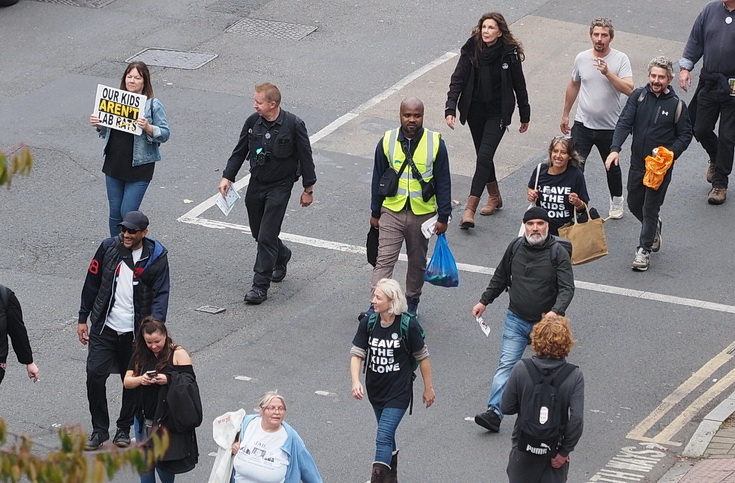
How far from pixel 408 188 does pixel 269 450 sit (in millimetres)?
3722

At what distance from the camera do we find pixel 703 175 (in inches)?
598

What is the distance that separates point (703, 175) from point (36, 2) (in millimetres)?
10358

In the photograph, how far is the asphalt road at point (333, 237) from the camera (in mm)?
10328

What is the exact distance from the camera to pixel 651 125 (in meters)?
12.7

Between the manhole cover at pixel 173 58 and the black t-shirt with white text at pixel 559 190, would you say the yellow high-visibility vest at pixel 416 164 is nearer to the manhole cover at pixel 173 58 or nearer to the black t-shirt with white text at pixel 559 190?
the black t-shirt with white text at pixel 559 190

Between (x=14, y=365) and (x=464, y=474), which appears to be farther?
(x=14, y=365)

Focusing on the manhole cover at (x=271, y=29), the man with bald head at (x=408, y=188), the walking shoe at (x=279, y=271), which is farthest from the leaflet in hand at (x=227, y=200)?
the manhole cover at (x=271, y=29)

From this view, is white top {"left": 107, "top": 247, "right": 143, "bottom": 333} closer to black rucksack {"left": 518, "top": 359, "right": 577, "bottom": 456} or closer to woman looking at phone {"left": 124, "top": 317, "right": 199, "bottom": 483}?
woman looking at phone {"left": 124, "top": 317, "right": 199, "bottom": 483}

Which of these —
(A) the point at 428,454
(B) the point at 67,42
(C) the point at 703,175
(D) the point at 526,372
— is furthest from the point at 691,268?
(B) the point at 67,42

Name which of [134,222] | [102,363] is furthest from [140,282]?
[102,363]

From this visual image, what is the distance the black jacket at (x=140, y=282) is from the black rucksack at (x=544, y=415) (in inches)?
111

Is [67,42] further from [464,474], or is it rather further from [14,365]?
[464,474]

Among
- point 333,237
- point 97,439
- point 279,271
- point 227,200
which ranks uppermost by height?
point 227,200

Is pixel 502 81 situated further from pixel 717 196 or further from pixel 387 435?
pixel 387 435
